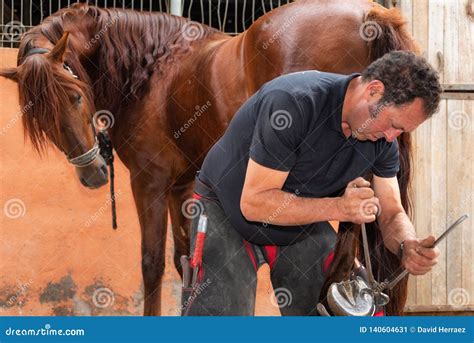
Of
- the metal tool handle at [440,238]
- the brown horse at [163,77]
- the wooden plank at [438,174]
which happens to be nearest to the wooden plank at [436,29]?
the wooden plank at [438,174]

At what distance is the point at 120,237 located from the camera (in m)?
4.76

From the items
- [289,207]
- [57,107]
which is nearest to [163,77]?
[57,107]

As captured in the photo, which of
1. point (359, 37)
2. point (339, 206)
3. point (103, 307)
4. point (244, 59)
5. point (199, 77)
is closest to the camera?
point (339, 206)

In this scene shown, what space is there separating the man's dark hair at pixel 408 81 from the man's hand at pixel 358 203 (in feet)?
0.82

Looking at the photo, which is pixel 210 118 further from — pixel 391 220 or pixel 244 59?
pixel 391 220

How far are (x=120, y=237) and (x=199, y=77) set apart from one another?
128cm

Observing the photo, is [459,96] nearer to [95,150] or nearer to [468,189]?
[468,189]

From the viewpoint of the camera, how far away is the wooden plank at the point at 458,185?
15.7 ft

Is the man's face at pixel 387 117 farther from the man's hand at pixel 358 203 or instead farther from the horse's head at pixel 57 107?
the horse's head at pixel 57 107

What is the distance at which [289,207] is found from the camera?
2.17 metres

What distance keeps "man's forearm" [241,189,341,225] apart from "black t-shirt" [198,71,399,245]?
0.09 m
